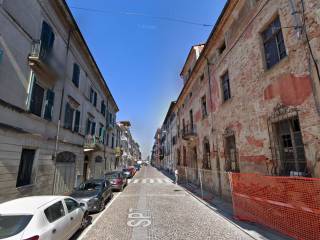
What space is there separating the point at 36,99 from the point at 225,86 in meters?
10.9

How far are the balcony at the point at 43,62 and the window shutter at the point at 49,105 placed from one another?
2.64ft

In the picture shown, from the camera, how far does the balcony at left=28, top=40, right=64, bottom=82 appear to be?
8.83 m

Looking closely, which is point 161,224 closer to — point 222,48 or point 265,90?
point 265,90

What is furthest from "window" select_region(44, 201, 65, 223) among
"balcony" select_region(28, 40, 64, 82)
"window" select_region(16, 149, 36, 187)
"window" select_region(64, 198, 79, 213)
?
"balcony" select_region(28, 40, 64, 82)

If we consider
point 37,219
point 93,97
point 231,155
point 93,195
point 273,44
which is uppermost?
point 93,97


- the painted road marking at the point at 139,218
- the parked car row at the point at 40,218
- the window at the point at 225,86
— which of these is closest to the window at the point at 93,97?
the window at the point at 225,86

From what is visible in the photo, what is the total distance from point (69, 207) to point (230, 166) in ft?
28.6

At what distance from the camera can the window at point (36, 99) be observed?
9.13m

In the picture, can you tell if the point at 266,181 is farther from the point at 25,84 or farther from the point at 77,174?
the point at 77,174

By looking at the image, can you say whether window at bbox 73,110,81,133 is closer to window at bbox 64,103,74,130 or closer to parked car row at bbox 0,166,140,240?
window at bbox 64,103,74,130

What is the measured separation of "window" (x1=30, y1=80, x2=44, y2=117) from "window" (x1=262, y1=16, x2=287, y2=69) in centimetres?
1094

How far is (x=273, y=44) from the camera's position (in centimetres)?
764

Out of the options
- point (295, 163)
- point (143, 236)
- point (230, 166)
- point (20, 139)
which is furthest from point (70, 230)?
point (230, 166)

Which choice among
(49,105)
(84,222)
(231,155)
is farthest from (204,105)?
(84,222)
